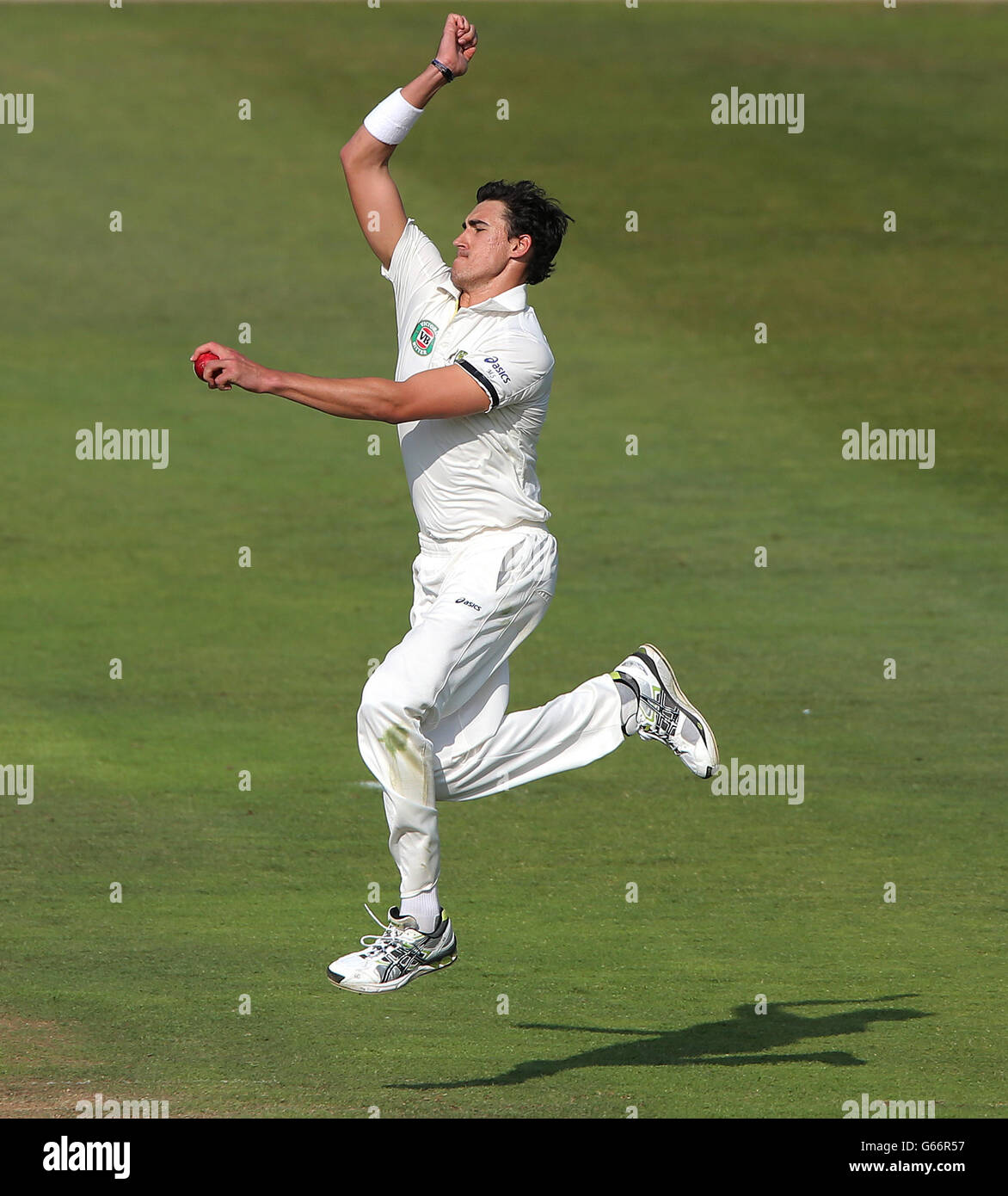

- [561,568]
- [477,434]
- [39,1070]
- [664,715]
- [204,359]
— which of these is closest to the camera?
[204,359]

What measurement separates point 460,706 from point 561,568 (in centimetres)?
915

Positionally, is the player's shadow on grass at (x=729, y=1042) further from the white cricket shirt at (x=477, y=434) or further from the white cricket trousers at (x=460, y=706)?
the white cricket shirt at (x=477, y=434)

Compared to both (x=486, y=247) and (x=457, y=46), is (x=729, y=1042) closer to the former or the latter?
(x=486, y=247)

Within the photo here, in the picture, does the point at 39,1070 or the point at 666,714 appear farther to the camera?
the point at 666,714

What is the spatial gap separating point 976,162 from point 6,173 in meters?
13.1

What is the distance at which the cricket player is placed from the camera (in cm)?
767

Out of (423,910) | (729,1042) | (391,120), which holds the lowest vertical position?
(729,1042)

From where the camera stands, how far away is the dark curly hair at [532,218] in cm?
801

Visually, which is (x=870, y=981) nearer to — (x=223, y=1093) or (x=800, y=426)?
(x=223, y=1093)

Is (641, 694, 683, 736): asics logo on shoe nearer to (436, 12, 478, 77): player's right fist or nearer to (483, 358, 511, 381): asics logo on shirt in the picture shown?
(483, 358, 511, 381): asics logo on shirt

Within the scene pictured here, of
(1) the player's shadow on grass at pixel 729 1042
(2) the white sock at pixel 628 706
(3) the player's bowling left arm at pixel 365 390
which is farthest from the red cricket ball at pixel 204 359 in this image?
(1) the player's shadow on grass at pixel 729 1042

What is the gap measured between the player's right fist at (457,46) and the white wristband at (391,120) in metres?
0.23

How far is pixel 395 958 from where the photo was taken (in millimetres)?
7715

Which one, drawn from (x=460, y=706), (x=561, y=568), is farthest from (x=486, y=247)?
(x=561, y=568)
